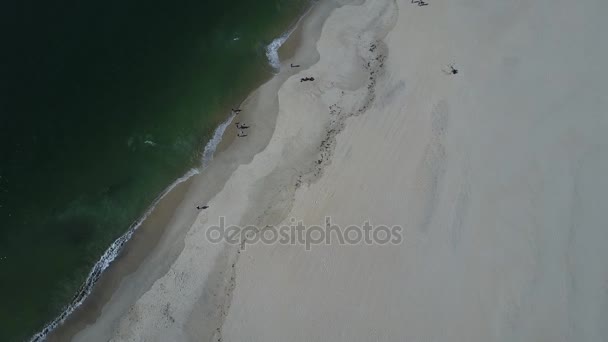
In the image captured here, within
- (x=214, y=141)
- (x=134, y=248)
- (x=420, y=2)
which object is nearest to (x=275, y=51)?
(x=214, y=141)

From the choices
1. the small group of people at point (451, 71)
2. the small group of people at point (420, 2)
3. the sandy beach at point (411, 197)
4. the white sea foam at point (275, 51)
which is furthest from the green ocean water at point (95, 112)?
the small group of people at point (451, 71)

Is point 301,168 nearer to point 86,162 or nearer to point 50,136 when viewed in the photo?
point 86,162

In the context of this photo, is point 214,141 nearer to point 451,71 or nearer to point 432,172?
point 432,172

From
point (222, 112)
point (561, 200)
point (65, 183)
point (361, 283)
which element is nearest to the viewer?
point (361, 283)

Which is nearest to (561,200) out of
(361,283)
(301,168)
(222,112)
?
(361,283)

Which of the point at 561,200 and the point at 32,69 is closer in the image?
the point at 561,200

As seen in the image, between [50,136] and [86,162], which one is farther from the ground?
[50,136]
